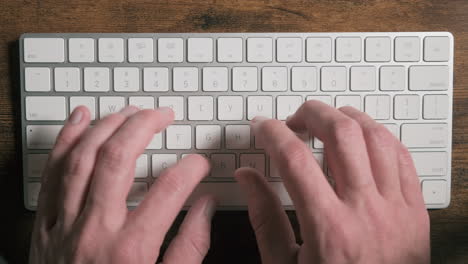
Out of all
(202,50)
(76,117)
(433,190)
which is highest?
(202,50)

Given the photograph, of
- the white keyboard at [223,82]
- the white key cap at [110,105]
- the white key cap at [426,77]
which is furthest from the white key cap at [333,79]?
the white key cap at [110,105]

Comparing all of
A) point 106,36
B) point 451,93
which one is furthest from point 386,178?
point 106,36

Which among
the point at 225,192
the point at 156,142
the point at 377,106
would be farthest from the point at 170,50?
the point at 377,106

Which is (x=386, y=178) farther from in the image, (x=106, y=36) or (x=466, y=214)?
(x=106, y=36)

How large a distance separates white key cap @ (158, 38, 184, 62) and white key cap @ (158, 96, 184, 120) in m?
0.06

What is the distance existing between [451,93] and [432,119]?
6 centimetres

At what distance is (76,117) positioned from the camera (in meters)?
0.61

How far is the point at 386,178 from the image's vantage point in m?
0.56

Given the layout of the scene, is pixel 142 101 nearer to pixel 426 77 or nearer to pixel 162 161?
pixel 162 161

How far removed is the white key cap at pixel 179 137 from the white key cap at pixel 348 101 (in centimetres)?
25

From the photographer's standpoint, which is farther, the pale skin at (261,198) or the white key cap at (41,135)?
the white key cap at (41,135)

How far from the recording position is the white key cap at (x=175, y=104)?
636 mm

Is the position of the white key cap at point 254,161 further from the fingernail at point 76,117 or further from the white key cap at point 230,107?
the fingernail at point 76,117

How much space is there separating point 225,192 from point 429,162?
354 millimetres
